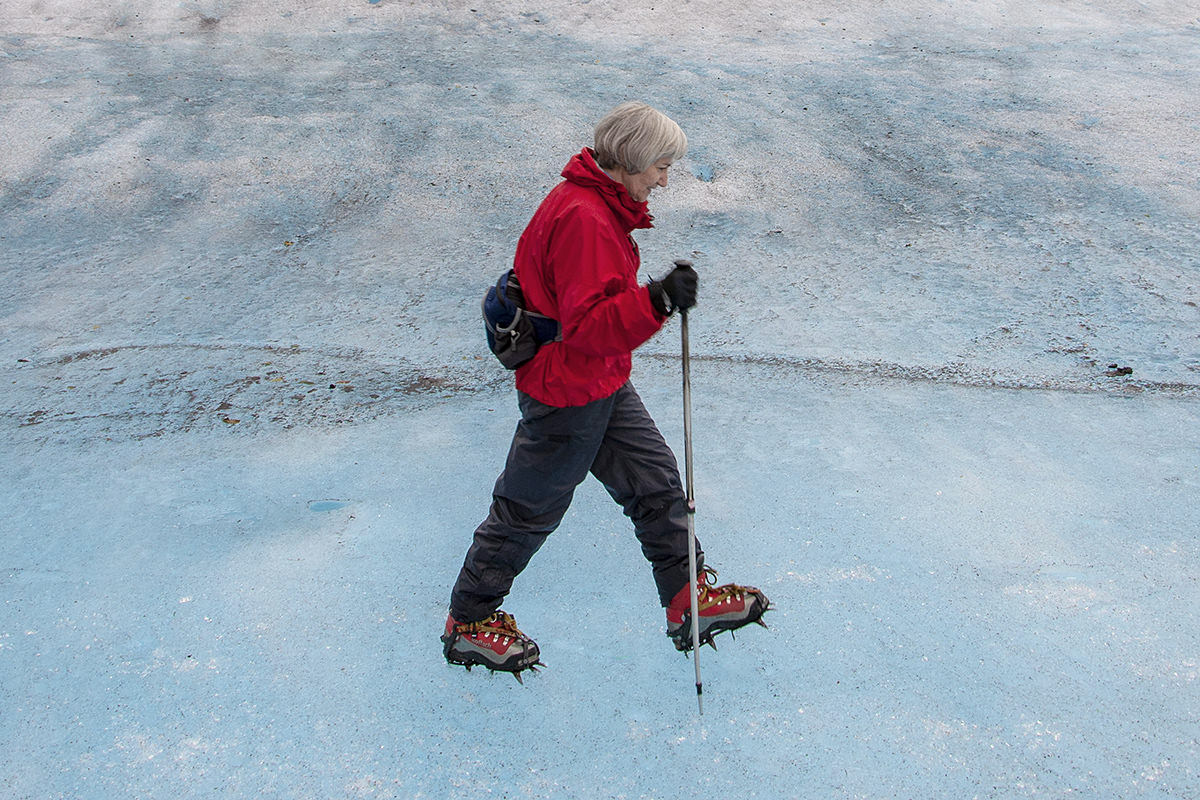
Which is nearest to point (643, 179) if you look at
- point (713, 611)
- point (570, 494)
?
point (570, 494)

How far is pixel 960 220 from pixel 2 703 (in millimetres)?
5703

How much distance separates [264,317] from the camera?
544 cm

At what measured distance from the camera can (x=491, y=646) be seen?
2.89m

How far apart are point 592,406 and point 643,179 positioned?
25.5 inches

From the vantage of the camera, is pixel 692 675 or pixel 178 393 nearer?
pixel 692 675

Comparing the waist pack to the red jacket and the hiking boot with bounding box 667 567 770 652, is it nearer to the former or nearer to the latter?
the red jacket

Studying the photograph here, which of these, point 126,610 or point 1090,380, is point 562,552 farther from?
point 1090,380

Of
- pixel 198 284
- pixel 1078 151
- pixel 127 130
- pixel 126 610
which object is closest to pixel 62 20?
pixel 127 130

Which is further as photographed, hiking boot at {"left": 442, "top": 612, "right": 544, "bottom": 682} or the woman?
hiking boot at {"left": 442, "top": 612, "right": 544, "bottom": 682}

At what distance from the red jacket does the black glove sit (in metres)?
0.02

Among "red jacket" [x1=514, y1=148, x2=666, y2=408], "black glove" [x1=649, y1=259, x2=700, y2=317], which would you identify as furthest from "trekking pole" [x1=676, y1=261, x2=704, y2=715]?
"black glove" [x1=649, y1=259, x2=700, y2=317]

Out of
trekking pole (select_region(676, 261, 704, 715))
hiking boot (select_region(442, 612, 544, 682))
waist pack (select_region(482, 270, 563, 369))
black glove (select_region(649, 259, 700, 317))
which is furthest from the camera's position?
hiking boot (select_region(442, 612, 544, 682))

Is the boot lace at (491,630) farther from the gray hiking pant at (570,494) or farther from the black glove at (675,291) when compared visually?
the black glove at (675,291)

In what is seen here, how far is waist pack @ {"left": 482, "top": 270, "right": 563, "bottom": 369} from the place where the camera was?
264 cm
